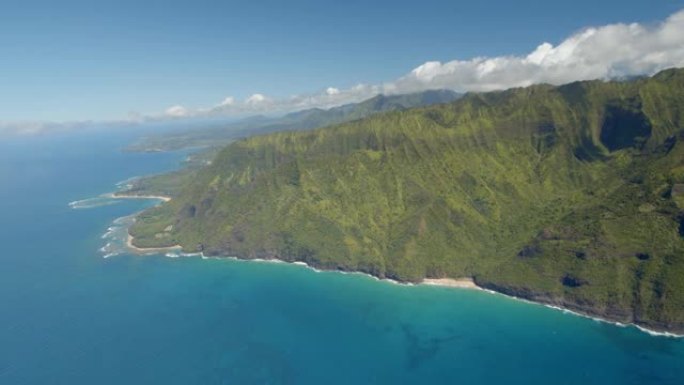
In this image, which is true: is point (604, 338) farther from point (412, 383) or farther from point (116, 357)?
point (116, 357)

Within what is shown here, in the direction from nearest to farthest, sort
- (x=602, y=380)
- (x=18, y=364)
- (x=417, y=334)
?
(x=602, y=380) < (x=18, y=364) < (x=417, y=334)

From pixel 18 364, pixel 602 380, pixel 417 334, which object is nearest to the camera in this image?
pixel 602 380

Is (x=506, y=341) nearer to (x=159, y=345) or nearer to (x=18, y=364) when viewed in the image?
(x=159, y=345)

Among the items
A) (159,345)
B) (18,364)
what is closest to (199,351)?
(159,345)

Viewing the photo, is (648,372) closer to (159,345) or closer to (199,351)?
(199,351)

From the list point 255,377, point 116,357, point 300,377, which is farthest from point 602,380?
point 116,357

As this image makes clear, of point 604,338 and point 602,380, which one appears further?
point 604,338

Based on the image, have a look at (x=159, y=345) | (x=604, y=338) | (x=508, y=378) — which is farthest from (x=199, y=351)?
(x=604, y=338)

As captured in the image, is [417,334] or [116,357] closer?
[116,357]
